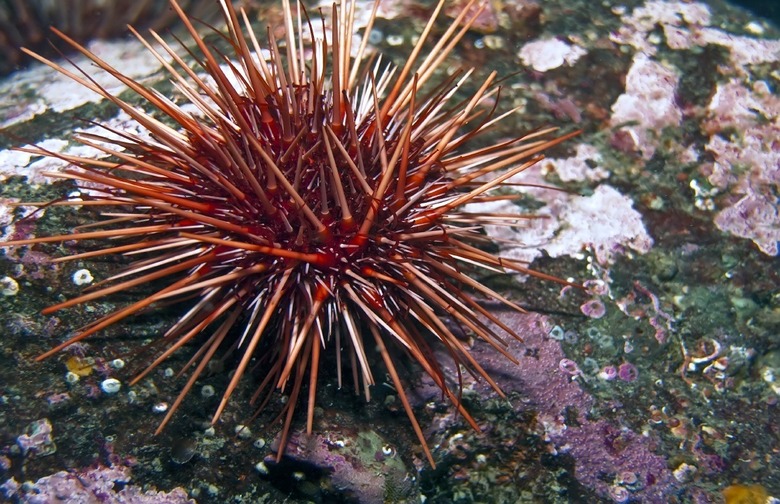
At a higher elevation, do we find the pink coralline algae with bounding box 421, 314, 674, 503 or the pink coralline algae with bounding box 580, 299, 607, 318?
the pink coralline algae with bounding box 580, 299, 607, 318

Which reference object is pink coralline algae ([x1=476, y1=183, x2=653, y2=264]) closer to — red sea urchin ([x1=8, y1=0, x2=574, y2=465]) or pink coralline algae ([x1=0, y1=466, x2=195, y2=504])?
red sea urchin ([x1=8, y1=0, x2=574, y2=465])

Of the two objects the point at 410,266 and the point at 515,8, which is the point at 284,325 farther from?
the point at 515,8

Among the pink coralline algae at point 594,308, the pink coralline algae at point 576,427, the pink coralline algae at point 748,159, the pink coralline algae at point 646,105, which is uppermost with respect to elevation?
the pink coralline algae at point 646,105

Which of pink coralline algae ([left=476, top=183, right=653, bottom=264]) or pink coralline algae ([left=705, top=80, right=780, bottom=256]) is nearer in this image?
pink coralline algae ([left=476, top=183, right=653, bottom=264])

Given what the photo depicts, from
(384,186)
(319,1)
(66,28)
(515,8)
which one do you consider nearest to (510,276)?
(384,186)

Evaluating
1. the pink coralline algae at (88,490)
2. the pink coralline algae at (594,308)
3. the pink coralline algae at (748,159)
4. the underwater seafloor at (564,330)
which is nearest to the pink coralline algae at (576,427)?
the underwater seafloor at (564,330)

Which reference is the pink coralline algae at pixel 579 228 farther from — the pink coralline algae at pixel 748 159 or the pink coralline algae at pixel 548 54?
the pink coralline algae at pixel 548 54

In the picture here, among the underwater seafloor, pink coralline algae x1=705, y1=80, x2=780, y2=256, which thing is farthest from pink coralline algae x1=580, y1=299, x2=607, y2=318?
pink coralline algae x1=705, y1=80, x2=780, y2=256

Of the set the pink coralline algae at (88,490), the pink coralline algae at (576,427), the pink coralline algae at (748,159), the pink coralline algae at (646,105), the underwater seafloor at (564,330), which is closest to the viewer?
the pink coralline algae at (88,490)
